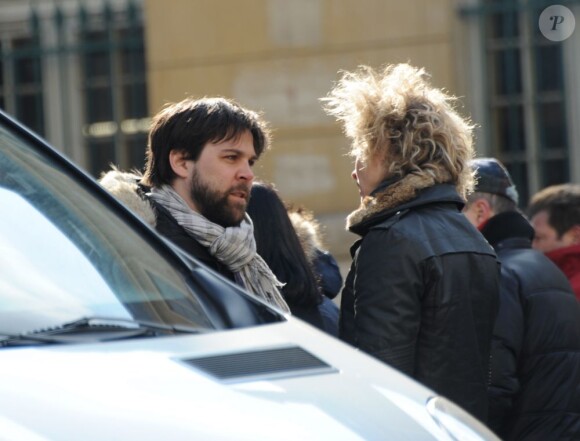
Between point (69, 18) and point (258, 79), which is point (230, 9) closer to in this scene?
point (258, 79)

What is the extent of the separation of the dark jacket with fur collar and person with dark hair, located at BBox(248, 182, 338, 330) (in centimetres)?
39

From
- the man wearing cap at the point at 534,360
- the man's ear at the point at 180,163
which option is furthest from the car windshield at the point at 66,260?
the man wearing cap at the point at 534,360

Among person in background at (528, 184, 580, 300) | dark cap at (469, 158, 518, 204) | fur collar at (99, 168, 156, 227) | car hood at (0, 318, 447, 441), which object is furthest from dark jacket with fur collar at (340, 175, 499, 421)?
person in background at (528, 184, 580, 300)

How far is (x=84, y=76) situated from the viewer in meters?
9.93

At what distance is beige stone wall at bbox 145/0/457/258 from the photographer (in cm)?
873

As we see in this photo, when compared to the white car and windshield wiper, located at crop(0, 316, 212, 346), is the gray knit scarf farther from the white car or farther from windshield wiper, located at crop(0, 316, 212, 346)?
windshield wiper, located at crop(0, 316, 212, 346)

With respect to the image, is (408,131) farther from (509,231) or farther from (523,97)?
(523,97)

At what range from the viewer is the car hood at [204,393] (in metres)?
2.13

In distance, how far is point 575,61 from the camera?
884 cm

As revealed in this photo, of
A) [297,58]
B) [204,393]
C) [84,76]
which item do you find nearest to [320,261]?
[204,393]

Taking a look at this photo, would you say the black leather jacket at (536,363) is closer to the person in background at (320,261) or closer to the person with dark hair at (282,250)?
the person with dark hair at (282,250)

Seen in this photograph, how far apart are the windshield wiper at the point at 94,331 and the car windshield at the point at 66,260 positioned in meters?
0.02

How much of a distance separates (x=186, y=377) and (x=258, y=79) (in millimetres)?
6799

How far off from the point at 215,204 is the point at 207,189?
0.05 m
